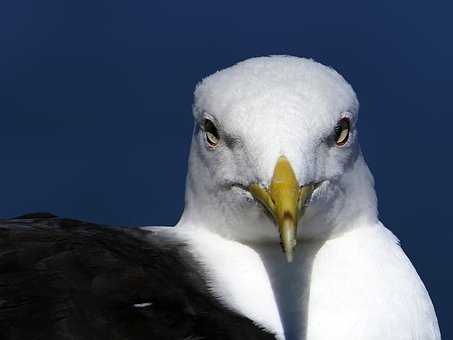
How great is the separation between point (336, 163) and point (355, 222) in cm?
23

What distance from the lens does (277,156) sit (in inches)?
143

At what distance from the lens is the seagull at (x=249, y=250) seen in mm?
3645

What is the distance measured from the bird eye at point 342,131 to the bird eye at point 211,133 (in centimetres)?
28

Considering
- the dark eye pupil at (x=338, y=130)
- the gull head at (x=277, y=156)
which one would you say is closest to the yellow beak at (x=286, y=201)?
the gull head at (x=277, y=156)

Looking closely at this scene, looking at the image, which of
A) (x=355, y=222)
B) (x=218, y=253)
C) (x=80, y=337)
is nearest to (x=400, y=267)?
(x=355, y=222)

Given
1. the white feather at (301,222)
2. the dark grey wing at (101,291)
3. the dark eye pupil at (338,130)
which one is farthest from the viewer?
the dark eye pupil at (338,130)

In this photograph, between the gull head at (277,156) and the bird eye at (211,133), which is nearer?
the gull head at (277,156)

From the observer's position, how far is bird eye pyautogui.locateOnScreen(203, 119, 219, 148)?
3904 mm

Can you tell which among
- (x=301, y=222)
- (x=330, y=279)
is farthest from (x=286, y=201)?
(x=330, y=279)

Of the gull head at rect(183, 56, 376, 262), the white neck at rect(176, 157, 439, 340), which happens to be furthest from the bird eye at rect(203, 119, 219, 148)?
the white neck at rect(176, 157, 439, 340)

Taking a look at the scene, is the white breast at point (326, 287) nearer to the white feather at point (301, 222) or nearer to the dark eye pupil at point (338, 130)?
the white feather at point (301, 222)

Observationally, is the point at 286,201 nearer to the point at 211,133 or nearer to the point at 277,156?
the point at 277,156

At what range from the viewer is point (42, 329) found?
3.54 meters

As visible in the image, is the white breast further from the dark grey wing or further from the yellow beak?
the yellow beak
